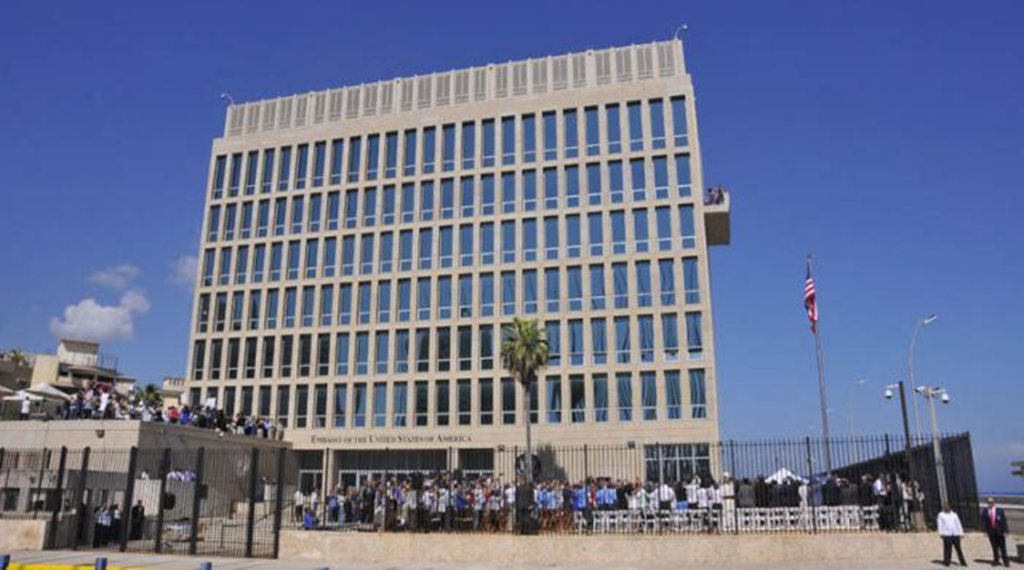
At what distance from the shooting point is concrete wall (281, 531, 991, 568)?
19.3 metres

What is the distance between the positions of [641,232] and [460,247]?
12.2 meters

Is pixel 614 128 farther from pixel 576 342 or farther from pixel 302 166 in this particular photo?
pixel 302 166

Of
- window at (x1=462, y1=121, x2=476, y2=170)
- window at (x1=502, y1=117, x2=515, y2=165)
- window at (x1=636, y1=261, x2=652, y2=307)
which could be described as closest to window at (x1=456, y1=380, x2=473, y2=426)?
window at (x1=636, y1=261, x2=652, y2=307)

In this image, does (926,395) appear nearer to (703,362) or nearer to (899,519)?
(703,362)

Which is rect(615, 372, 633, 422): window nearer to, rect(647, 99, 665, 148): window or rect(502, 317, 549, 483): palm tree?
rect(502, 317, 549, 483): palm tree

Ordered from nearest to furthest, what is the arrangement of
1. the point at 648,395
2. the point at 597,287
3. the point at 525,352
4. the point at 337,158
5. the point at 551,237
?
Answer: the point at 525,352 → the point at 648,395 → the point at 597,287 → the point at 551,237 → the point at 337,158

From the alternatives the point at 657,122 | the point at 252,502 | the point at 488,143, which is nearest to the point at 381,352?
the point at 488,143

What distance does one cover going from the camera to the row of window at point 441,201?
164ft

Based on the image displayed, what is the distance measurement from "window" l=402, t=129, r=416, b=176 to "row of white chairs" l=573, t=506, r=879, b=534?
1513 inches

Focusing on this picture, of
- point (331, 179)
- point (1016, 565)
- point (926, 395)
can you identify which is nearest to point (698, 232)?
point (926, 395)

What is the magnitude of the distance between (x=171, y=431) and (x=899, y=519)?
2896 cm

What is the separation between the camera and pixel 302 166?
57781mm

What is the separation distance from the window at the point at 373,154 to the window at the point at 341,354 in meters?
11.8

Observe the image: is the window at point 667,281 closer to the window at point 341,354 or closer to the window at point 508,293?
the window at point 508,293
